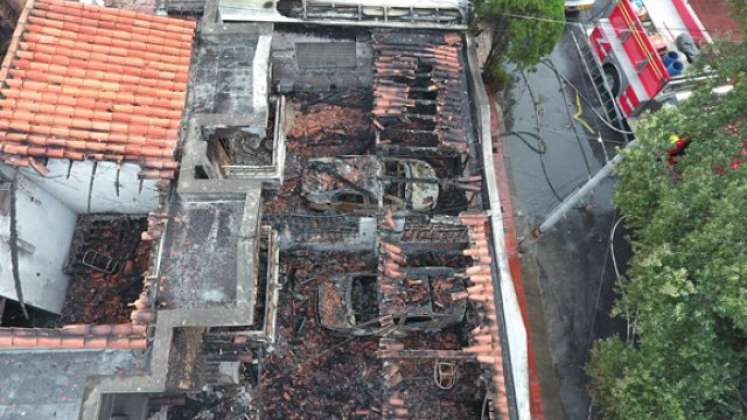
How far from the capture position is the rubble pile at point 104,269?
1334cm

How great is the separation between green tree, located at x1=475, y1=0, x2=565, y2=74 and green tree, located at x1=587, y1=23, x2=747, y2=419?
16.0 feet

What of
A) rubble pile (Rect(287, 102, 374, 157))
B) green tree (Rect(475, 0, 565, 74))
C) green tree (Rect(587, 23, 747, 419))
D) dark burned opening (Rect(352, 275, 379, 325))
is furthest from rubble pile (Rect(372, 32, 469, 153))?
green tree (Rect(587, 23, 747, 419))

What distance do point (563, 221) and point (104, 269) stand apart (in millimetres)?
17910

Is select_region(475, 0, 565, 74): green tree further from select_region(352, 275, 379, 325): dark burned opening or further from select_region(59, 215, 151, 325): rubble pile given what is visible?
select_region(59, 215, 151, 325): rubble pile

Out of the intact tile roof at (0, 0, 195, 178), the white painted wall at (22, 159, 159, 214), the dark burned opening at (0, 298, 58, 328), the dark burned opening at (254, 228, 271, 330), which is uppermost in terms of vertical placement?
the intact tile roof at (0, 0, 195, 178)

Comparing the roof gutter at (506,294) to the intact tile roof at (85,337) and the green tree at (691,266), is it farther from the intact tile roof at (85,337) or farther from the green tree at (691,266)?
the intact tile roof at (85,337)

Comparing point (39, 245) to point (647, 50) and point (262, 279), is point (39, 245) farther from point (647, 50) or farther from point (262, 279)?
point (647, 50)

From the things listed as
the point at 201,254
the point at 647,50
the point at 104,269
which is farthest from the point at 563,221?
the point at 104,269

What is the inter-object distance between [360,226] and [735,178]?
969cm

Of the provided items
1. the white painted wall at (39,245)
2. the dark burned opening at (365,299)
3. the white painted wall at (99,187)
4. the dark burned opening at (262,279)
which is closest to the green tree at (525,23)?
the dark burned opening at (365,299)

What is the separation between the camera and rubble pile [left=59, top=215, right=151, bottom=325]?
13.3 m

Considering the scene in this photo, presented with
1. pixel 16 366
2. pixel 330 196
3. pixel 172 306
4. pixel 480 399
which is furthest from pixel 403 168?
pixel 16 366

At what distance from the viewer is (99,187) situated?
12.2 m

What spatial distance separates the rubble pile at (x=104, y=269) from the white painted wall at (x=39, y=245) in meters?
0.26
